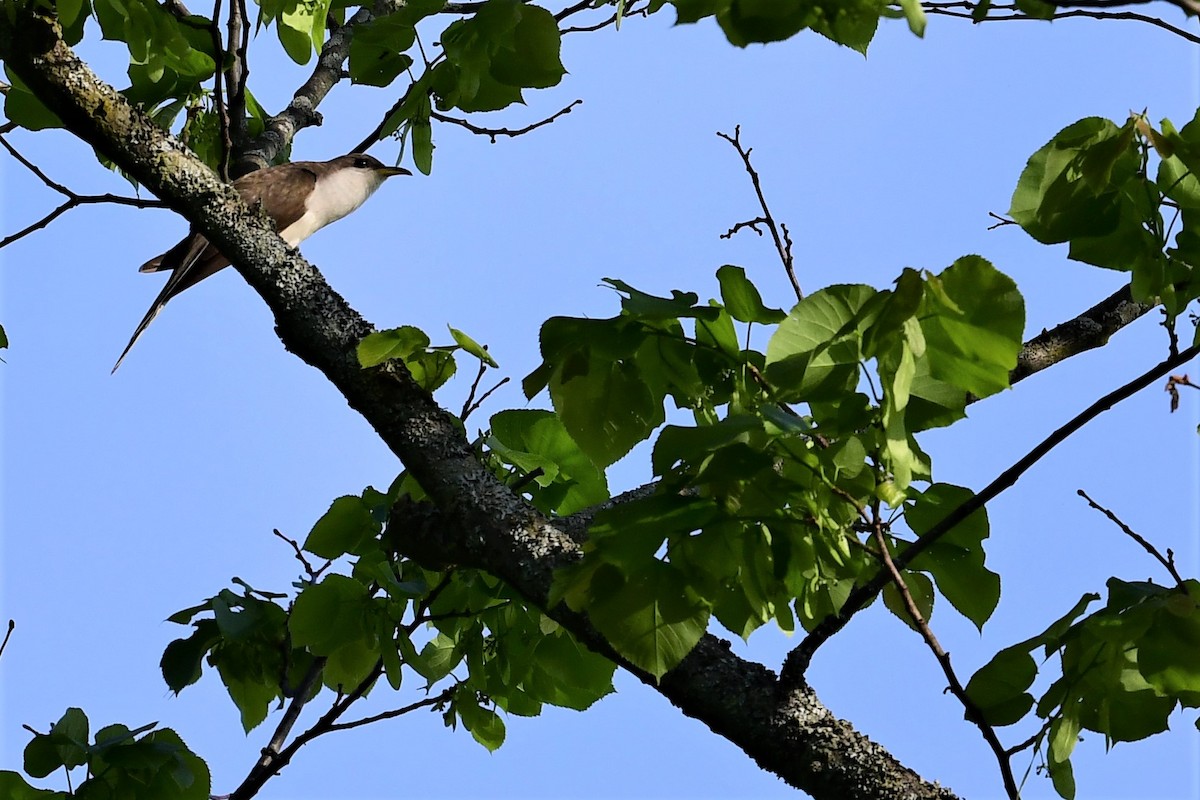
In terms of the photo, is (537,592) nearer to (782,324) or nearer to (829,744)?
(829,744)

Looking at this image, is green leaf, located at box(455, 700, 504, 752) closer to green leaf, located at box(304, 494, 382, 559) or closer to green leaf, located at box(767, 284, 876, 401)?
green leaf, located at box(304, 494, 382, 559)

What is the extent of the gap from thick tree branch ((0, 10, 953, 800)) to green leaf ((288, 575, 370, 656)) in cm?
41

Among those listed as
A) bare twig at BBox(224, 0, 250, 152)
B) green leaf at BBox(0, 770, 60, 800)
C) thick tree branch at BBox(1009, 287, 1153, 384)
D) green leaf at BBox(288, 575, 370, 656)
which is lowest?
green leaf at BBox(0, 770, 60, 800)

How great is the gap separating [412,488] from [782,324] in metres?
1.60

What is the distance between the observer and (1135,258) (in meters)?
2.10

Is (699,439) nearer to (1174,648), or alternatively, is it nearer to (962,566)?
(962,566)

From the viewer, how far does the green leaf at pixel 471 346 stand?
2367 millimetres

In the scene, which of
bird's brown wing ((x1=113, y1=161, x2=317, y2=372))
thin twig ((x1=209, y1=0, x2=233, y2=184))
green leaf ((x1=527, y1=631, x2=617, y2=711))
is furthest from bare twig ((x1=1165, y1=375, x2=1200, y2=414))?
bird's brown wing ((x1=113, y1=161, x2=317, y2=372))

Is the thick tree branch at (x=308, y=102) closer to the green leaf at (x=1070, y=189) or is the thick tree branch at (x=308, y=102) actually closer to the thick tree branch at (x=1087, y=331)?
the thick tree branch at (x=1087, y=331)

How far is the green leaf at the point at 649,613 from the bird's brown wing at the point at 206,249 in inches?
164

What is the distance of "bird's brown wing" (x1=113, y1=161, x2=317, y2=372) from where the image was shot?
6121 millimetres

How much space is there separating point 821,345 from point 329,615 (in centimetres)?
170

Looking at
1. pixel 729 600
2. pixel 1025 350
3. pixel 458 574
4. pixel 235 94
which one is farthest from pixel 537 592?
pixel 235 94

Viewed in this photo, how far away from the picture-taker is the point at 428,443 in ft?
8.75
